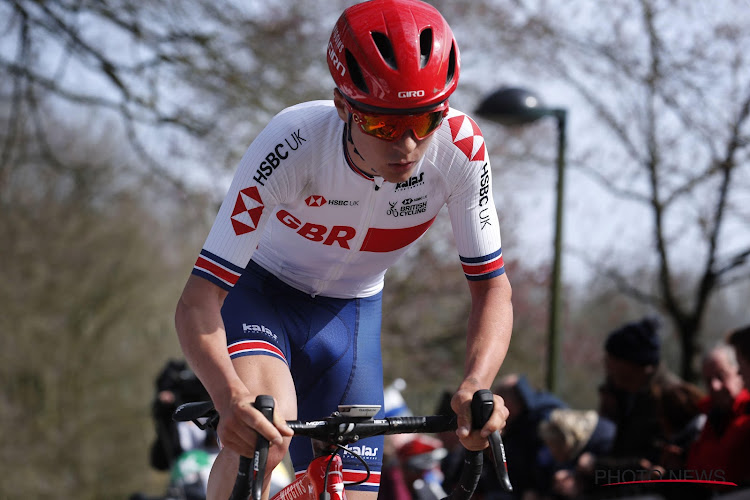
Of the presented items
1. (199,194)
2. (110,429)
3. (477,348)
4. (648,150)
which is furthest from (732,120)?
(110,429)

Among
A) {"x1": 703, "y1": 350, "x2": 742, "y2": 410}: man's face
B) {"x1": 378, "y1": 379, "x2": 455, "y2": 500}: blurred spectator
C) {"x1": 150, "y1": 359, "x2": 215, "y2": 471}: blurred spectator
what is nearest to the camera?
{"x1": 703, "y1": 350, "x2": 742, "y2": 410}: man's face

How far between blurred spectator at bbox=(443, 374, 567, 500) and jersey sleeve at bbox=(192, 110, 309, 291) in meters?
3.49

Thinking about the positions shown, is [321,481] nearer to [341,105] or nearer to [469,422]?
[469,422]

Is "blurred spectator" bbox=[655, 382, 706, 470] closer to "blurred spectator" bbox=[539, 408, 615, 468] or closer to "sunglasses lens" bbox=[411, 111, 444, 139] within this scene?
"blurred spectator" bbox=[539, 408, 615, 468]

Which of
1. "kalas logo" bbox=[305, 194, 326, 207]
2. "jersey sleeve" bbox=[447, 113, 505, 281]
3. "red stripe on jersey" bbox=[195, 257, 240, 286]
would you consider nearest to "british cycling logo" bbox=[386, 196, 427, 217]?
"jersey sleeve" bbox=[447, 113, 505, 281]

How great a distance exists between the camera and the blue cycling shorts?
11.1 feet

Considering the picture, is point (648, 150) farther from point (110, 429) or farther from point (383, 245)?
point (110, 429)

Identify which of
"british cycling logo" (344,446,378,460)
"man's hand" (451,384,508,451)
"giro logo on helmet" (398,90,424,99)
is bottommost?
"british cycling logo" (344,446,378,460)

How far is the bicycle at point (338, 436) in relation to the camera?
247cm

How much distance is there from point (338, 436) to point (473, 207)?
1.04 metres

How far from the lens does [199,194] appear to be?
10672 mm

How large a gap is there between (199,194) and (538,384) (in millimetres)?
8670

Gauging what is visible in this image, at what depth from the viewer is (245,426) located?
8.13 ft

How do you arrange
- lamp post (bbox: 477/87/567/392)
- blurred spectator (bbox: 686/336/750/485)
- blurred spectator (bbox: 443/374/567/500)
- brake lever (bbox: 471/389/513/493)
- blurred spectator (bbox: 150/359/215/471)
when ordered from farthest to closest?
lamp post (bbox: 477/87/567/392), blurred spectator (bbox: 150/359/215/471), blurred spectator (bbox: 443/374/567/500), blurred spectator (bbox: 686/336/750/485), brake lever (bbox: 471/389/513/493)
